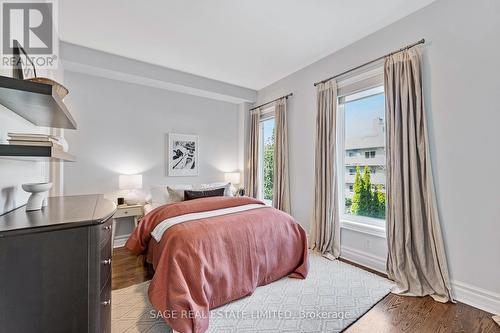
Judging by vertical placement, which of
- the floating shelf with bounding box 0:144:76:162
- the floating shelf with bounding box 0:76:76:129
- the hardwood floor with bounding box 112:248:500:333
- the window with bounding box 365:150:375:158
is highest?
the floating shelf with bounding box 0:76:76:129

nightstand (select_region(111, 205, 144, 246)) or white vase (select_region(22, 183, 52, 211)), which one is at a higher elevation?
white vase (select_region(22, 183, 52, 211))

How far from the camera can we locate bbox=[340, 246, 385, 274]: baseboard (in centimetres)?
269

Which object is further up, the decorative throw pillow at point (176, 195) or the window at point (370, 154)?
the window at point (370, 154)

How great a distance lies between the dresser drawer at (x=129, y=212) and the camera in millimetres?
3341

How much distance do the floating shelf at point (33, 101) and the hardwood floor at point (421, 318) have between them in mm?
2328

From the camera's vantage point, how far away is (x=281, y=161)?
398cm

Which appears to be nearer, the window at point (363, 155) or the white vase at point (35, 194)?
the white vase at point (35, 194)

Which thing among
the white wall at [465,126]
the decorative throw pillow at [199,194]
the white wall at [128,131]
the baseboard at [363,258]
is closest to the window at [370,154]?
the white wall at [465,126]

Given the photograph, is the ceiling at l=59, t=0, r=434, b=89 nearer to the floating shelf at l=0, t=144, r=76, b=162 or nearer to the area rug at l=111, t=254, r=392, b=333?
the floating shelf at l=0, t=144, r=76, b=162

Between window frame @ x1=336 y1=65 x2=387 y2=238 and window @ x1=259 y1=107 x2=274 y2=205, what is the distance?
4.87ft

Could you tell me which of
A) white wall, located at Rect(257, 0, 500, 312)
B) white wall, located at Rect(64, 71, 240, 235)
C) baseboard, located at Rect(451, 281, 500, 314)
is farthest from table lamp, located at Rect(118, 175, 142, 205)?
baseboard, located at Rect(451, 281, 500, 314)

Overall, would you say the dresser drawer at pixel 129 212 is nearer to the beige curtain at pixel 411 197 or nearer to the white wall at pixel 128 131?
the white wall at pixel 128 131

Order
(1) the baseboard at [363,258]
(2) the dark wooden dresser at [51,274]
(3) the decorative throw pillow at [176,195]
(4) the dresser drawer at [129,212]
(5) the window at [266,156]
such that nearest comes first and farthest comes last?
1. (2) the dark wooden dresser at [51,274]
2. (1) the baseboard at [363,258]
3. (4) the dresser drawer at [129,212]
4. (3) the decorative throw pillow at [176,195]
5. (5) the window at [266,156]

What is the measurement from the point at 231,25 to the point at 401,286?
10.8ft
